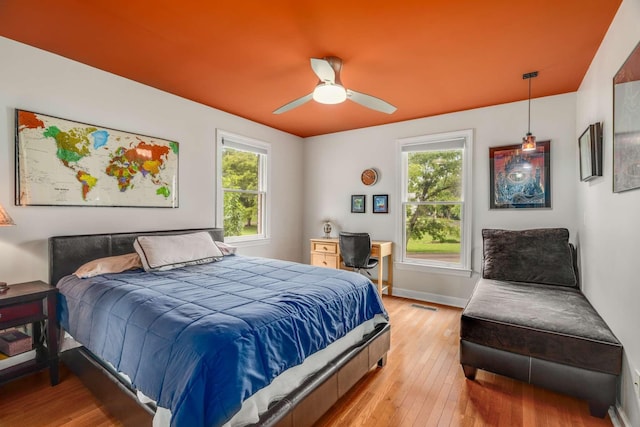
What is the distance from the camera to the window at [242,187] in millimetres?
3984

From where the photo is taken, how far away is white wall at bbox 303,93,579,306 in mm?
3287

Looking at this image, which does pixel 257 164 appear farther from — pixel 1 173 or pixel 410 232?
pixel 1 173

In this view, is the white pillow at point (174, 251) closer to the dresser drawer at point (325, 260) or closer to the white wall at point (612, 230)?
the dresser drawer at point (325, 260)

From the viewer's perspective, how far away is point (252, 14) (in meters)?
1.97

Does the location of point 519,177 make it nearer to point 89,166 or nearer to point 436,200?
point 436,200

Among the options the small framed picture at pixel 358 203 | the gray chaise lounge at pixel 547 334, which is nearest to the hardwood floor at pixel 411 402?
the gray chaise lounge at pixel 547 334

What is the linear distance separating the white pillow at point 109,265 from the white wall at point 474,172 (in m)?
2.99

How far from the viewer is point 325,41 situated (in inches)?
89.0

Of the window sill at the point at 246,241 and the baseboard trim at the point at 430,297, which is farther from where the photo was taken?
the window sill at the point at 246,241

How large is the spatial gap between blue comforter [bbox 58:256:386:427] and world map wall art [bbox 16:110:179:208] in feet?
2.49

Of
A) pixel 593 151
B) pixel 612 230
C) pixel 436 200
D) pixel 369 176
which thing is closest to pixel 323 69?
pixel 593 151

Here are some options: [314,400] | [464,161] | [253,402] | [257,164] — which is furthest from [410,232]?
[253,402]

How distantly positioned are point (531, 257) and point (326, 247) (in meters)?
2.46

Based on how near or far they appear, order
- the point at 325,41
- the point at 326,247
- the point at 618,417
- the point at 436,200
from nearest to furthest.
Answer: the point at 618,417 → the point at 325,41 → the point at 436,200 → the point at 326,247
